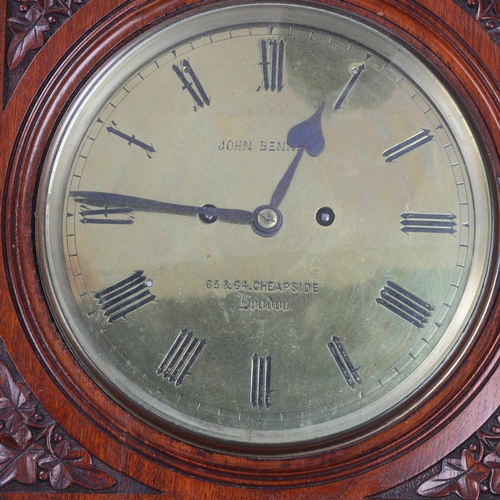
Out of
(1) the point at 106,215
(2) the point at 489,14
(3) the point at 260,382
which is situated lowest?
(3) the point at 260,382

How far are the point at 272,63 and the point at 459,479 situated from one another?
0.68m

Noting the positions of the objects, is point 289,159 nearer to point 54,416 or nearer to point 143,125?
point 143,125

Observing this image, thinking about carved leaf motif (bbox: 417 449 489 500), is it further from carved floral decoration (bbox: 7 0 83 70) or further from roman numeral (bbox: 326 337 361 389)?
carved floral decoration (bbox: 7 0 83 70)

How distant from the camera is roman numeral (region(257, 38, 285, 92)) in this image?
0.98 metres

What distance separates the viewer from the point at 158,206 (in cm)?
98

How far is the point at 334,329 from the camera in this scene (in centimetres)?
97

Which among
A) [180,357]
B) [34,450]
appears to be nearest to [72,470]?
[34,450]

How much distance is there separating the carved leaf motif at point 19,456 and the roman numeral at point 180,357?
213 mm

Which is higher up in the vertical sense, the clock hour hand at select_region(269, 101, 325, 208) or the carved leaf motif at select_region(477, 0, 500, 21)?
the carved leaf motif at select_region(477, 0, 500, 21)

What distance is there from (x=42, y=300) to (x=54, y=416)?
173 millimetres

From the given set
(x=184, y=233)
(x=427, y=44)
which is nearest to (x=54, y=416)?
(x=184, y=233)

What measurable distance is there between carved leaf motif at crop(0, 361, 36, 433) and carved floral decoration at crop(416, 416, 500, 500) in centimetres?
59

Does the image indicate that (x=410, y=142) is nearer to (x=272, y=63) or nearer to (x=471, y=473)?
(x=272, y=63)

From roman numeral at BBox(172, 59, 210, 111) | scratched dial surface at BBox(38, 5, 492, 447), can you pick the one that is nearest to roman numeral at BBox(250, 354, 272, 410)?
scratched dial surface at BBox(38, 5, 492, 447)
